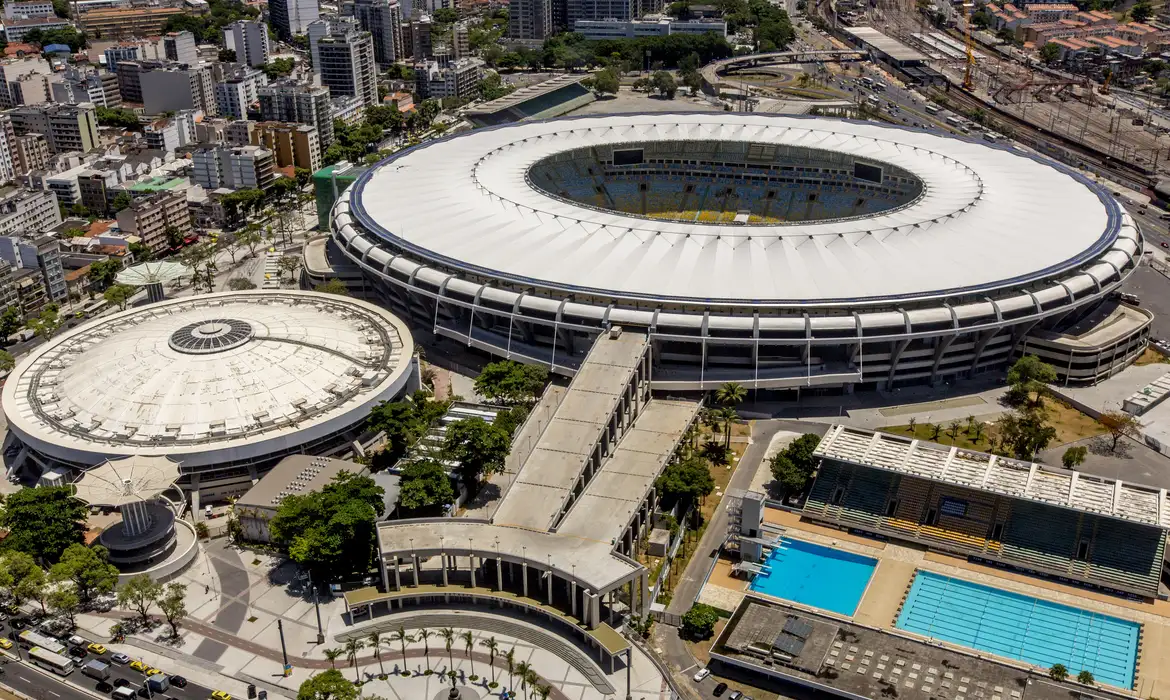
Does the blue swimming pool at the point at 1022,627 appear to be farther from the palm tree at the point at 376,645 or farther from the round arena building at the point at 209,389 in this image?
the round arena building at the point at 209,389

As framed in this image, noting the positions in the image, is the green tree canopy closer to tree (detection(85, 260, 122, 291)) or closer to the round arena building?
the round arena building

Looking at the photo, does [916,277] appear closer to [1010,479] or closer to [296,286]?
[1010,479]

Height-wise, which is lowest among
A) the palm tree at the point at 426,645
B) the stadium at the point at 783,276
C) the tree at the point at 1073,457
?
the palm tree at the point at 426,645

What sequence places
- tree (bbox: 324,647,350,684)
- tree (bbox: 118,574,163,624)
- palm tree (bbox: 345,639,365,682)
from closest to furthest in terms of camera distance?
tree (bbox: 324,647,350,684), palm tree (bbox: 345,639,365,682), tree (bbox: 118,574,163,624)

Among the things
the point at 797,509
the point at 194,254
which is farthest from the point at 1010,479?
the point at 194,254

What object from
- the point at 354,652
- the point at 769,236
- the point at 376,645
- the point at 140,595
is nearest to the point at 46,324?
the point at 140,595

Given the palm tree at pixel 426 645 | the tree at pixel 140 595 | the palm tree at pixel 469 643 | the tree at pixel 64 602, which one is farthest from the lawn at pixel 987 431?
the tree at pixel 64 602

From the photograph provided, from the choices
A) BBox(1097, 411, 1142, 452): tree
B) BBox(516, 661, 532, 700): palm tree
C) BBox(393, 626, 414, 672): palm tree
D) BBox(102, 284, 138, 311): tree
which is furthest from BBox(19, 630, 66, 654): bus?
BBox(1097, 411, 1142, 452): tree
